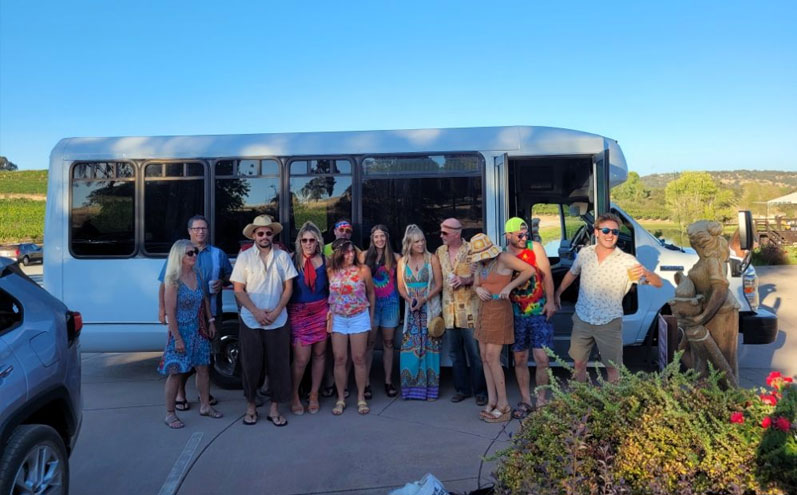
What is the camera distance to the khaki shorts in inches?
186

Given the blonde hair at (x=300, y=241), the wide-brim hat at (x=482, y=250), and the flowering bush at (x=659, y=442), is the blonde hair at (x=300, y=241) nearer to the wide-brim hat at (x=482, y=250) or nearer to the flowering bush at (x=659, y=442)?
the wide-brim hat at (x=482, y=250)

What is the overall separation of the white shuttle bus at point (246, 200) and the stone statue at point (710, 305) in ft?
5.30

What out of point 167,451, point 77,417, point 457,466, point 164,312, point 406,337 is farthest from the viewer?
point 406,337

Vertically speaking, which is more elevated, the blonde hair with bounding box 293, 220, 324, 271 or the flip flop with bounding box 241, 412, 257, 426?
the blonde hair with bounding box 293, 220, 324, 271

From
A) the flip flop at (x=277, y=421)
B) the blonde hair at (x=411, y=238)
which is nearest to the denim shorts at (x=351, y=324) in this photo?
the blonde hair at (x=411, y=238)

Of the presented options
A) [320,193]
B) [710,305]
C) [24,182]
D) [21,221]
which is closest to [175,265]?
[320,193]

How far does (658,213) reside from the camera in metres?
40.1

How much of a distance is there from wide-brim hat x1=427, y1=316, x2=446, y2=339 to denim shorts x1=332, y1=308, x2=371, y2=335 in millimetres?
631

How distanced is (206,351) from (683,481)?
412 centimetres

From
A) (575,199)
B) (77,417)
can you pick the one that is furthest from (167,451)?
(575,199)

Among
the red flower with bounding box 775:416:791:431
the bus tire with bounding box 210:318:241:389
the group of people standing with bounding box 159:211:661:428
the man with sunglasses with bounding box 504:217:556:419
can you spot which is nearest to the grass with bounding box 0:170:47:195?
the bus tire with bounding box 210:318:241:389

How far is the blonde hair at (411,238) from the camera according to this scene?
5438mm

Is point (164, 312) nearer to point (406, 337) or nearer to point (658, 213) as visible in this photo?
point (406, 337)

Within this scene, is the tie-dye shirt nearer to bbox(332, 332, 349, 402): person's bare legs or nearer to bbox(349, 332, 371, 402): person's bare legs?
bbox(349, 332, 371, 402): person's bare legs
